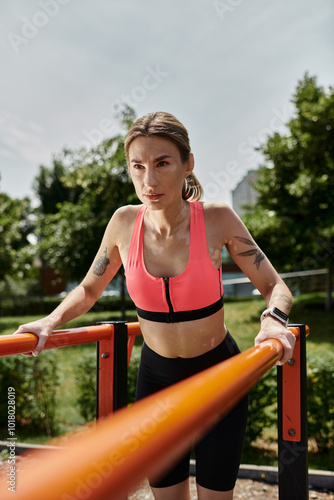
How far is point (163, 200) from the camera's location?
1756mm

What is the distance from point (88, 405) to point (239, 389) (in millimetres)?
4577

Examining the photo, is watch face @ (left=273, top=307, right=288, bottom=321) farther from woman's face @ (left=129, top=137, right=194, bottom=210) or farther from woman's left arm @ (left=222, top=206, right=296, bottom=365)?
woman's face @ (left=129, top=137, right=194, bottom=210)

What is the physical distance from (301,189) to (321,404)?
26.7 feet

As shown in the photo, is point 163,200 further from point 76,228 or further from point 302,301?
point 302,301

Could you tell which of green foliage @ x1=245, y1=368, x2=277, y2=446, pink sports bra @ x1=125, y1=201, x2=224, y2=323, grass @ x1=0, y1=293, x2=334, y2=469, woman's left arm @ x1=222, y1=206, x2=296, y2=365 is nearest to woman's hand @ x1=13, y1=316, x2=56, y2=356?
pink sports bra @ x1=125, y1=201, x2=224, y2=323

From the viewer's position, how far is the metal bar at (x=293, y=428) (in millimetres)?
1735

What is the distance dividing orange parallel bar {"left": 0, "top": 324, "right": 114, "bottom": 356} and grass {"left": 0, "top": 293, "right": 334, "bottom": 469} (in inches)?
122

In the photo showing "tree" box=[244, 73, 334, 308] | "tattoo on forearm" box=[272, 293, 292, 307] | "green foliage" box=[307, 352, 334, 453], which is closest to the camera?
"tattoo on forearm" box=[272, 293, 292, 307]

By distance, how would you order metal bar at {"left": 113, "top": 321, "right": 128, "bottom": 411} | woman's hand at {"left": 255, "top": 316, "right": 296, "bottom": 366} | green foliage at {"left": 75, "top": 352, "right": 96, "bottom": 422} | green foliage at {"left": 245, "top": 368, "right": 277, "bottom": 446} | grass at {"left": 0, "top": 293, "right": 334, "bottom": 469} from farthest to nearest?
green foliage at {"left": 75, "top": 352, "right": 96, "bottom": 422}, grass at {"left": 0, "top": 293, "right": 334, "bottom": 469}, green foliage at {"left": 245, "top": 368, "right": 277, "bottom": 446}, metal bar at {"left": 113, "top": 321, "right": 128, "bottom": 411}, woman's hand at {"left": 255, "top": 316, "right": 296, "bottom": 366}

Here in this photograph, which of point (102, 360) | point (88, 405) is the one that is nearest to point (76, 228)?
point (88, 405)

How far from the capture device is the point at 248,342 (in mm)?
9070

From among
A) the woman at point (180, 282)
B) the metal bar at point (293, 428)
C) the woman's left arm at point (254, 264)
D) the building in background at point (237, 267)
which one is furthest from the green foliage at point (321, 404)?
the building in background at point (237, 267)

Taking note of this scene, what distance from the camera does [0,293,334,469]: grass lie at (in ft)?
14.6

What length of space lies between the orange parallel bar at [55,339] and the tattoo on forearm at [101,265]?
26 centimetres
